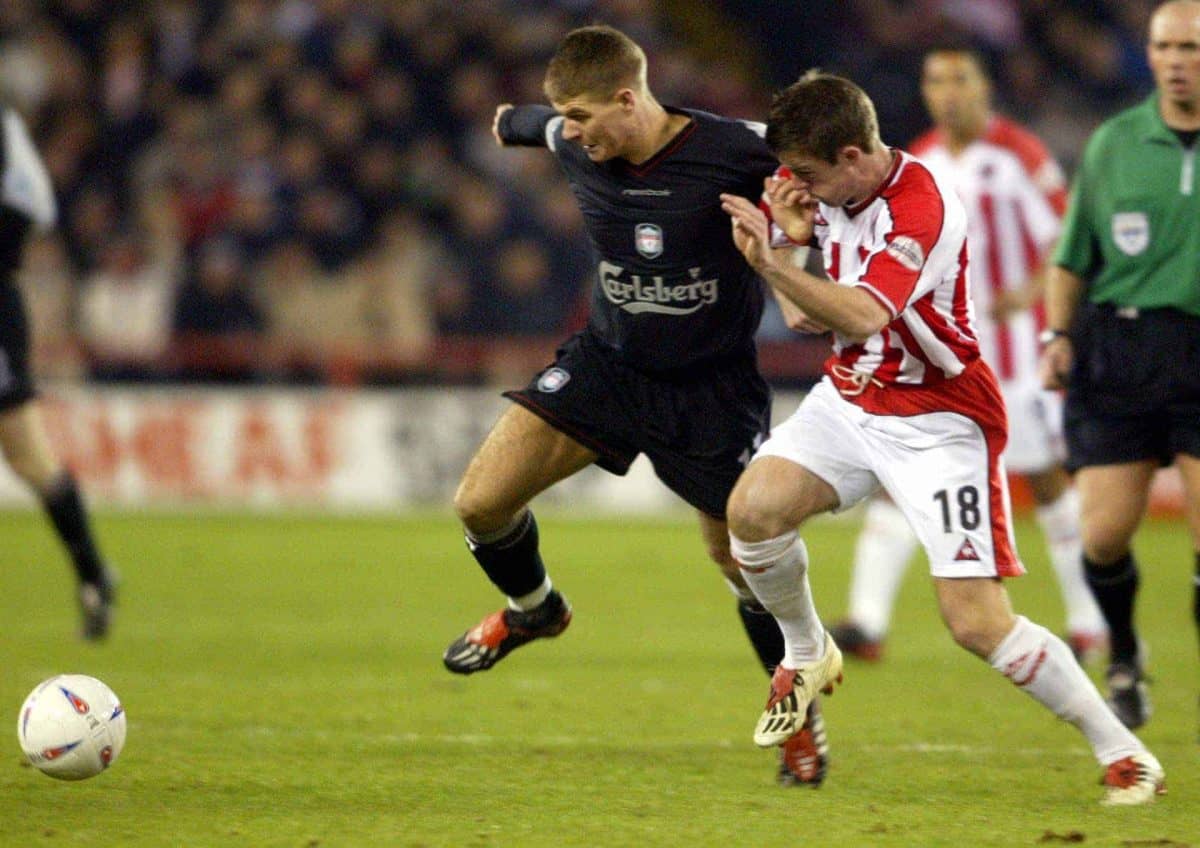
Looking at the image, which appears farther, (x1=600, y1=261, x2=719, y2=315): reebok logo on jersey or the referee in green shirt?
the referee in green shirt

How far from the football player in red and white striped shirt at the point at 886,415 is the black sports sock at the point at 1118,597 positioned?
144cm

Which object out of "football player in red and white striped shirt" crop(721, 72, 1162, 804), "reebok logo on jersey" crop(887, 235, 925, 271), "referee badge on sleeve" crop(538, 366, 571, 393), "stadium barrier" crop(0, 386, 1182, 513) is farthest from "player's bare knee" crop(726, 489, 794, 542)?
"stadium barrier" crop(0, 386, 1182, 513)

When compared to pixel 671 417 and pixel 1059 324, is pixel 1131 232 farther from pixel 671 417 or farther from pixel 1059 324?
pixel 671 417

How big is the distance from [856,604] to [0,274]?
13.8ft

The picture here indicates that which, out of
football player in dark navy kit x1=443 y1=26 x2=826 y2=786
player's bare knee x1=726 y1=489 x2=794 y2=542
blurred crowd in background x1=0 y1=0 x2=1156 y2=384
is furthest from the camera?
blurred crowd in background x1=0 y1=0 x2=1156 y2=384

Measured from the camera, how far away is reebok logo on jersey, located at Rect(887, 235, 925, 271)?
5.07 m

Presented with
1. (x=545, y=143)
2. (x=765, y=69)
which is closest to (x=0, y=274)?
(x=545, y=143)

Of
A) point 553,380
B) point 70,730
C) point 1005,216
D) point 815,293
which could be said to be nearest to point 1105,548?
point 553,380

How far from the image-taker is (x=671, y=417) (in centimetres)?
603

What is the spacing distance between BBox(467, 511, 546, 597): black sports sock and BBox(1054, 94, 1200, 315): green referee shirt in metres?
2.13

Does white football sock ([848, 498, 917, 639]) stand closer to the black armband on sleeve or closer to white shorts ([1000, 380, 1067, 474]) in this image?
white shorts ([1000, 380, 1067, 474])

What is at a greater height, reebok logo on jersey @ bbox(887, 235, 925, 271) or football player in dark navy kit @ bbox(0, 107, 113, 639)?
reebok logo on jersey @ bbox(887, 235, 925, 271)

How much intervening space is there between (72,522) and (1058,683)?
5167mm

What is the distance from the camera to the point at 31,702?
5332 millimetres
